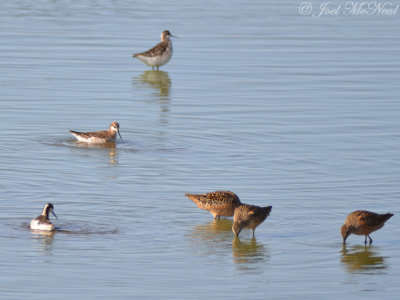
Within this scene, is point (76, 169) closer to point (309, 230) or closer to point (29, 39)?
point (309, 230)

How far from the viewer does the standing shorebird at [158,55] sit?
2930cm

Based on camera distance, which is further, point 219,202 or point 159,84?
point 159,84

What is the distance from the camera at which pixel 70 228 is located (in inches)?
530

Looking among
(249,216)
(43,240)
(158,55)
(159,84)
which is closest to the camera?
(43,240)

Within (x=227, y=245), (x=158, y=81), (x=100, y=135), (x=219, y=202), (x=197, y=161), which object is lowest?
(x=227, y=245)

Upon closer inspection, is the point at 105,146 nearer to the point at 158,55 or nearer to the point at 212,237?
the point at 212,237

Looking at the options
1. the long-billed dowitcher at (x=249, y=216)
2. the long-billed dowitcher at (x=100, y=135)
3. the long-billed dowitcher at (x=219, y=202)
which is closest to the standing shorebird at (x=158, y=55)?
the long-billed dowitcher at (x=100, y=135)

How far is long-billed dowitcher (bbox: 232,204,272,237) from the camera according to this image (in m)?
13.4

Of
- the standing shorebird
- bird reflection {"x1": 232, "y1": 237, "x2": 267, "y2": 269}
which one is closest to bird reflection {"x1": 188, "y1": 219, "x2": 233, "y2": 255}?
bird reflection {"x1": 232, "y1": 237, "x2": 267, "y2": 269}

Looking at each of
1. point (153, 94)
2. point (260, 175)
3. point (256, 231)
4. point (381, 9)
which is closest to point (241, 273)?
point (256, 231)

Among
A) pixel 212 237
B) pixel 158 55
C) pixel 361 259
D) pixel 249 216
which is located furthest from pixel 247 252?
pixel 158 55

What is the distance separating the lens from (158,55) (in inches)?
1153

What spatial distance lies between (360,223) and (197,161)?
518 centimetres

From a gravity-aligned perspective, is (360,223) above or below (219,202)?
below
